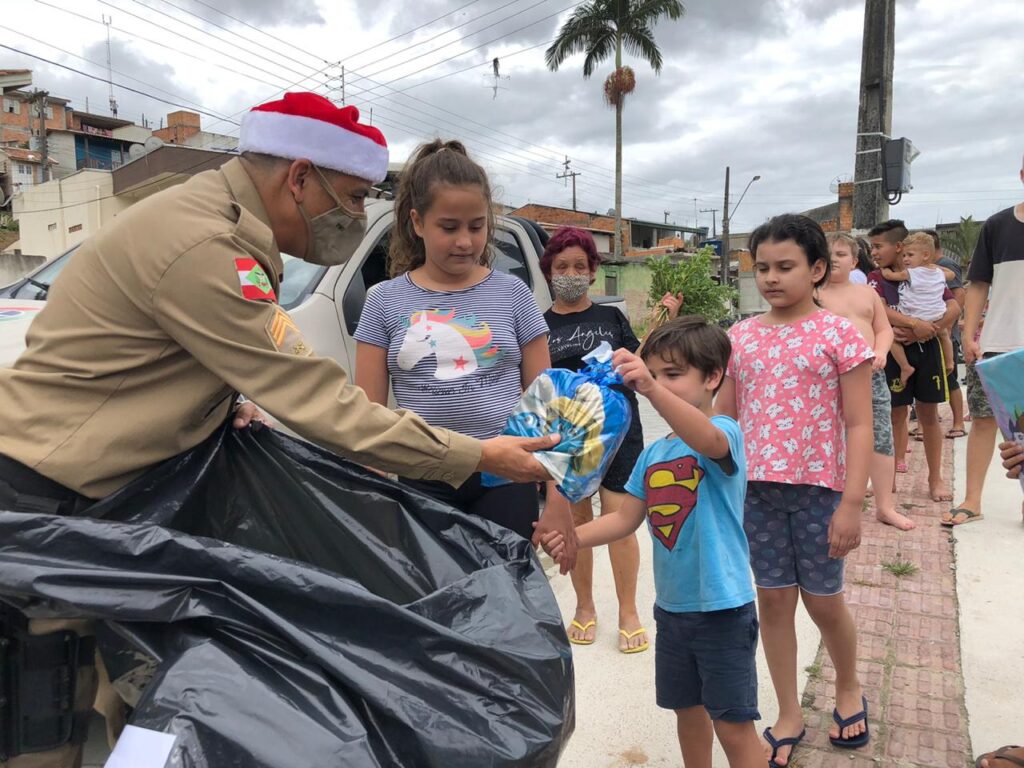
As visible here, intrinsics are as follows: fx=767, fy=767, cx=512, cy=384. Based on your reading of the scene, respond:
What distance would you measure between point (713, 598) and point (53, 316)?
163 cm

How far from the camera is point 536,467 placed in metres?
1.76

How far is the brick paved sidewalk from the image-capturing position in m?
2.44

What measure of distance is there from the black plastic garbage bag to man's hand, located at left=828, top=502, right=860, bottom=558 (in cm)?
110

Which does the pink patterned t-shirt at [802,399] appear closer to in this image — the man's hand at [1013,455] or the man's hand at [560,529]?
the man's hand at [1013,455]

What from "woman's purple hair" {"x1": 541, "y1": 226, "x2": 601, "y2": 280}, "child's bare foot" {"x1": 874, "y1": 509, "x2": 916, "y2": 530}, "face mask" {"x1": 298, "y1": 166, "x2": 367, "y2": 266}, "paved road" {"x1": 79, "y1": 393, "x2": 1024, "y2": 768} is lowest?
"paved road" {"x1": 79, "y1": 393, "x2": 1024, "y2": 768}

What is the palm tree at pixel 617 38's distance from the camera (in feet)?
86.4

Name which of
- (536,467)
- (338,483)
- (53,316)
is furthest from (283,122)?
(536,467)

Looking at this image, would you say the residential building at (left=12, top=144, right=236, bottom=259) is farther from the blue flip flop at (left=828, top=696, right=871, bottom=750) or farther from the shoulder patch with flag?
the blue flip flop at (left=828, top=696, right=871, bottom=750)

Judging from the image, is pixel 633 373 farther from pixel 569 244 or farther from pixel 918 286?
pixel 918 286

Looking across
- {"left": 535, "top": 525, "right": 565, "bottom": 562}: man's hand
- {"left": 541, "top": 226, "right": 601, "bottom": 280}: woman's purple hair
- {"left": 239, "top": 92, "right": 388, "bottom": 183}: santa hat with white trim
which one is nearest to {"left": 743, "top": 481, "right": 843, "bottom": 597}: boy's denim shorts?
{"left": 535, "top": 525, "right": 565, "bottom": 562}: man's hand

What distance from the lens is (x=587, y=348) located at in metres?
3.36

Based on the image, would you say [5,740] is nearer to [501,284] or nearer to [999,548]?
[501,284]

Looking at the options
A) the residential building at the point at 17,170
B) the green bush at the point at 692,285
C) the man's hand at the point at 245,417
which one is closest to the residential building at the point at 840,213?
the green bush at the point at 692,285

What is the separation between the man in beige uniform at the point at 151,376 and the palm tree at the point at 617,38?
26.0 metres
